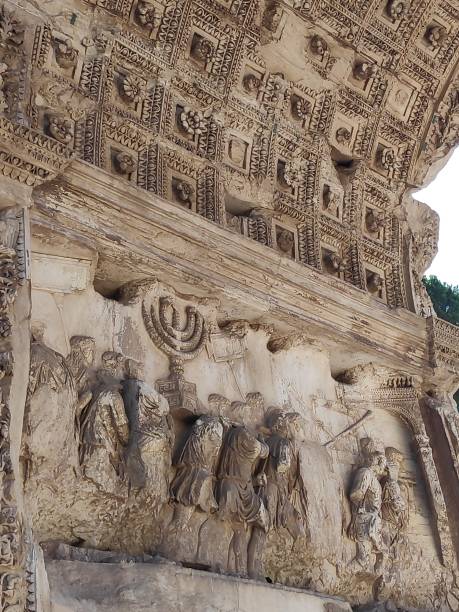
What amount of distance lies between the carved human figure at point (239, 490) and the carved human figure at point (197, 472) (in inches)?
3.4

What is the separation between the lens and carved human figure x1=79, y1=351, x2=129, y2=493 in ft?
17.7

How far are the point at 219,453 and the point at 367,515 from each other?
1438 millimetres

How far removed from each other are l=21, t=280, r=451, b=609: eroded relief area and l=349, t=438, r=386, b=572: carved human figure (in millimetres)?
11

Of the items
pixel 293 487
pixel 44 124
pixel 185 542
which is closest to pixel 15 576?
pixel 185 542

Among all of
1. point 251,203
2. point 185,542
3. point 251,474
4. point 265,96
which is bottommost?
point 185,542

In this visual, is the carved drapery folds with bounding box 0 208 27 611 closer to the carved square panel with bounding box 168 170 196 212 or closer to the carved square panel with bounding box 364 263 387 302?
the carved square panel with bounding box 168 170 196 212

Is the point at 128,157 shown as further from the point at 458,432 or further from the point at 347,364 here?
the point at 458,432

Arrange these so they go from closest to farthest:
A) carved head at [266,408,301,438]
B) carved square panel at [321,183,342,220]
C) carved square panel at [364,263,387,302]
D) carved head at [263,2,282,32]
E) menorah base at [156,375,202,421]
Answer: menorah base at [156,375,202,421] → carved head at [266,408,301,438] → carved head at [263,2,282,32] → carved square panel at [321,183,342,220] → carved square panel at [364,263,387,302]

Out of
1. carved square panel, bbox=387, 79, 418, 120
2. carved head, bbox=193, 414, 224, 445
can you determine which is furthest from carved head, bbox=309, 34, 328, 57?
carved head, bbox=193, 414, 224, 445

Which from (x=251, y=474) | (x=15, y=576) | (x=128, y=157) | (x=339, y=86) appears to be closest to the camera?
(x=15, y=576)

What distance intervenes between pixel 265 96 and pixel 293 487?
3266 millimetres

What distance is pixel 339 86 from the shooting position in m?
8.13

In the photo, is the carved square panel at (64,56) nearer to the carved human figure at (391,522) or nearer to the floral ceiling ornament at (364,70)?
the floral ceiling ornament at (364,70)

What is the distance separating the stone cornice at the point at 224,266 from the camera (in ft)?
19.7
